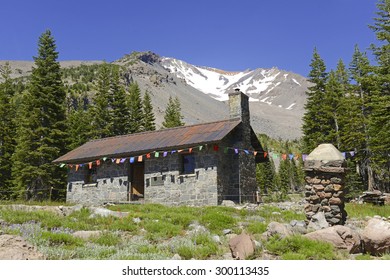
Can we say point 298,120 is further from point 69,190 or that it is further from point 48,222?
point 48,222

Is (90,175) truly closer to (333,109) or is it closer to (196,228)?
(196,228)

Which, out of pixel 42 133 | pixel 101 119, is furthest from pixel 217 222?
pixel 101 119

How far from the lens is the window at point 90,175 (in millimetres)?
24016

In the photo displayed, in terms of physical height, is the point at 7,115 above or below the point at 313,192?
above

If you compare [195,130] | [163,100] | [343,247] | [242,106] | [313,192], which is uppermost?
[163,100]

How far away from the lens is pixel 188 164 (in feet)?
67.9

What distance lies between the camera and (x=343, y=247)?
7.12 meters

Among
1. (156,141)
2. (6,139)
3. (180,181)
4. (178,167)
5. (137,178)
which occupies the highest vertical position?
(6,139)

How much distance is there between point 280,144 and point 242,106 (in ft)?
298

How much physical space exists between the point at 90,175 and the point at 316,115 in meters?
22.3

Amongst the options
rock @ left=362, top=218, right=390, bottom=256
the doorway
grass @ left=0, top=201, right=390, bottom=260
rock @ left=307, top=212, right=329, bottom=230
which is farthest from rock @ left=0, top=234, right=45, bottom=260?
the doorway
